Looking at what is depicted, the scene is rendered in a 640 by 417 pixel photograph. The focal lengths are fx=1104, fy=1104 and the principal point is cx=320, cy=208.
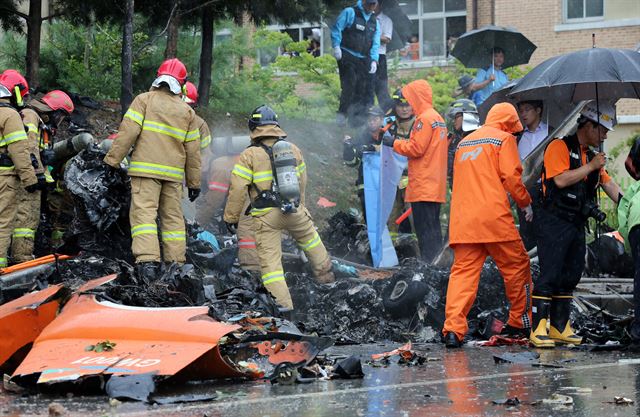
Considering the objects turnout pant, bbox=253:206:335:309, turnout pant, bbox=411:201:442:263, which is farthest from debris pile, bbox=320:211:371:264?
turnout pant, bbox=253:206:335:309

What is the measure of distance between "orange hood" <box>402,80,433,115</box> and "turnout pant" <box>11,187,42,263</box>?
3797 mm

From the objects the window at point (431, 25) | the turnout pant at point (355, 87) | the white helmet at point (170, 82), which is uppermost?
the window at point (431, 25)

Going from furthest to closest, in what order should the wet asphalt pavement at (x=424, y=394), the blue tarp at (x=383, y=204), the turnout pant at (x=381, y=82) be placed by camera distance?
the turnout pant at (x=381, y=82)
the blue tarp at (x=383, y=204)
the wet asphalt pavement at (x=424, y=394)

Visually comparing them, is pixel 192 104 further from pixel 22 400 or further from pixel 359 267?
pixel 22 400

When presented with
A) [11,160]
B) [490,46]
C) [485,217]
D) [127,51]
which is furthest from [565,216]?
[127,51]

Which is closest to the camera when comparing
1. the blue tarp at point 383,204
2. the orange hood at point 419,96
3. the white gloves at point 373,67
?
the orange hood at point 419,96

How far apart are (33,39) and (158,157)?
538 centimetres

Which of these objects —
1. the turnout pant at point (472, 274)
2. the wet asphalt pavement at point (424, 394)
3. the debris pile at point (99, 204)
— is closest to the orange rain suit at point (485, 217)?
the turnout pant at point (472, 274)

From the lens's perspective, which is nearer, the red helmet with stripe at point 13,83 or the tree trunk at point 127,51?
the red helmet with stripe at point 13,83

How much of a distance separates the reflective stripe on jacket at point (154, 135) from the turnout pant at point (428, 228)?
8.37 ft

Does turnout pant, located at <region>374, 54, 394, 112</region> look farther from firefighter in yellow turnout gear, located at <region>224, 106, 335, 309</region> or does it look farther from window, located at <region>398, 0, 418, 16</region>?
window, located at <region>398, 0, 418, 16</region>

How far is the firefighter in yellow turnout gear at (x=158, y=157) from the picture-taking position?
979 centimetres

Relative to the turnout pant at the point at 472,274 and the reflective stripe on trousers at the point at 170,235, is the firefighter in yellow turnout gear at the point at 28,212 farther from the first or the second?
the turnout pant at the point at 472,274

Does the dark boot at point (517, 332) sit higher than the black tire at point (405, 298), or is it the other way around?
the black tire at point (405, 298)
